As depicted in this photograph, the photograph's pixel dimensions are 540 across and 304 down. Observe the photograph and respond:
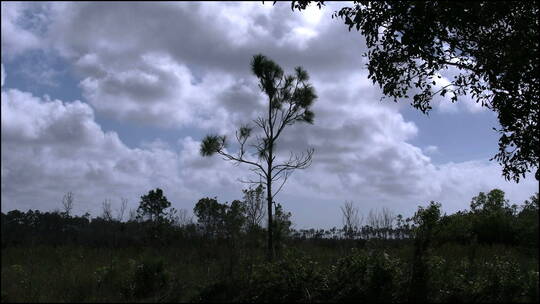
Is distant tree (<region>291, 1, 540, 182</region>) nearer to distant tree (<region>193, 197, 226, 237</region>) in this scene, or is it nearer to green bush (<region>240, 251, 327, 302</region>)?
green bush (<region>240, 251, 327, 302</region>)

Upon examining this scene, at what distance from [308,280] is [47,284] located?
4991 millimetres

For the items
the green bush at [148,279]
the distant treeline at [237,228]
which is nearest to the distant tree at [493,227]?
the distant treeline at [237,228]

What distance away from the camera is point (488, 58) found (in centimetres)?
706

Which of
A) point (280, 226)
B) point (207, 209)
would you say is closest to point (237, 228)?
point (280, 226)

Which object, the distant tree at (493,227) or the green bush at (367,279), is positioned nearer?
the green bush at (367,279)

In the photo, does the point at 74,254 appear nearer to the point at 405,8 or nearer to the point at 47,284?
the point at 47,284

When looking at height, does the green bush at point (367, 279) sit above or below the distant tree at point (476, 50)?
below

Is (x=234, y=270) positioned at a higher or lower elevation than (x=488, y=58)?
lower

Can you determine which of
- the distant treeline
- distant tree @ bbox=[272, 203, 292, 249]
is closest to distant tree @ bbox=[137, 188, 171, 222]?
the distant treeline

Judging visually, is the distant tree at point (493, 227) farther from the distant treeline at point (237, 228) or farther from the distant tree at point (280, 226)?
the distant tree at point (280, 226)

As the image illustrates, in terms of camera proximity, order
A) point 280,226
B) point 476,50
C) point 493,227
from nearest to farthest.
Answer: point 476,50
point 280,226
point 493,227

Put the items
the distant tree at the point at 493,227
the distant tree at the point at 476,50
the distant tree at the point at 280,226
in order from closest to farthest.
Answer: the distant tree at the point at 476,50 < the distant tree at the point at 280,226 < the distant tree at the point at 493,227

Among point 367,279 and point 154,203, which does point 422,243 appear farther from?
point 154,203

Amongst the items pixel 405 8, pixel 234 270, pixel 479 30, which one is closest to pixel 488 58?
pixel 479 30
